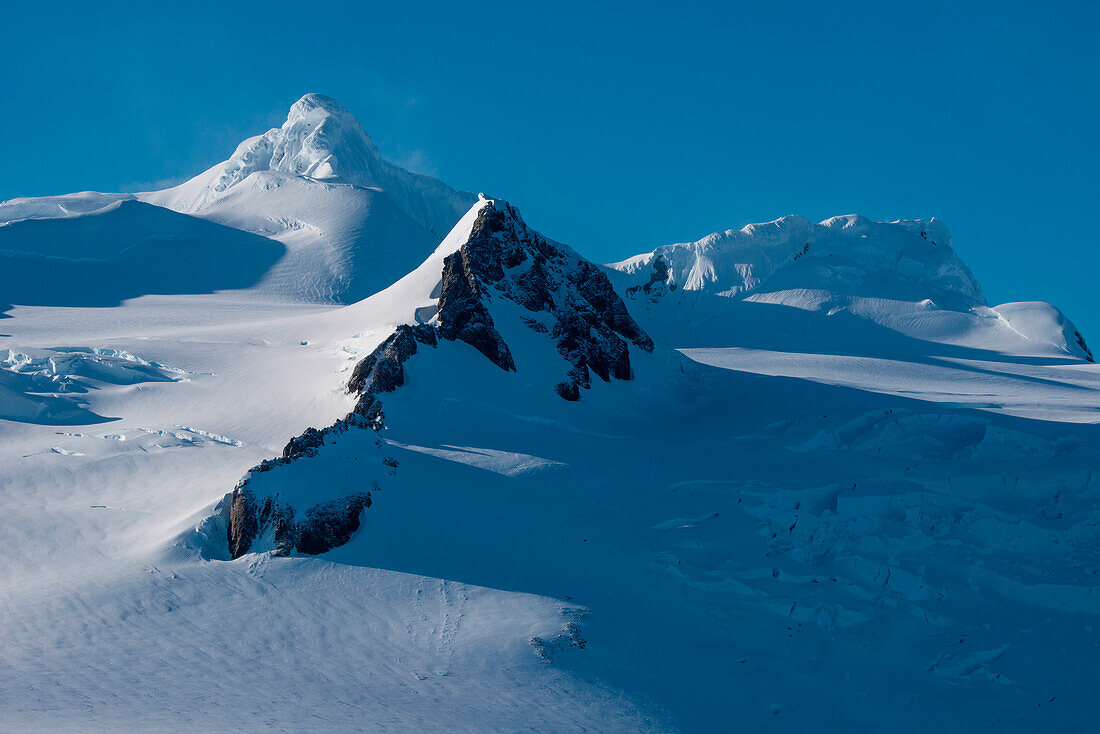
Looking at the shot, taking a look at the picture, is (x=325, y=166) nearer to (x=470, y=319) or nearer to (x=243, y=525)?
(x=470, y=319)

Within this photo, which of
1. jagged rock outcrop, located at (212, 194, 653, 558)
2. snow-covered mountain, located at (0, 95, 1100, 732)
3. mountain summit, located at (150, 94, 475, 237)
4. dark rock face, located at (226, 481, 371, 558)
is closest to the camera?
snow-covered mountain, located at (0, 95, 1100, 732)

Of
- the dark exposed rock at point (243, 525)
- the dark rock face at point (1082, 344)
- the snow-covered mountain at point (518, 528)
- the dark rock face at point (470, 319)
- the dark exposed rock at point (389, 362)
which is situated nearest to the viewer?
the snow-covered mountain at point (518, 528)

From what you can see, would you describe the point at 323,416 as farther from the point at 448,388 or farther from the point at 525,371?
the point at 525,371

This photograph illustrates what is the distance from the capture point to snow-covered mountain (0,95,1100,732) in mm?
17516

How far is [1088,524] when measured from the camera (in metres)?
24.7

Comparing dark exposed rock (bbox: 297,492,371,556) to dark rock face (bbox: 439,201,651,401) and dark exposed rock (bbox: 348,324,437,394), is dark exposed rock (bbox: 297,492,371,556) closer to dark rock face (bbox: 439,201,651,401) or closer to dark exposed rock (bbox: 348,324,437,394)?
dark exposed rock (bbox: 348,324,437,394)

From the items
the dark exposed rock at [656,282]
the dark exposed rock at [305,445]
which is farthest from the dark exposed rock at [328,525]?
the dark exposed rock at [656,282]

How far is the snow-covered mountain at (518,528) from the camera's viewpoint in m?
17.5

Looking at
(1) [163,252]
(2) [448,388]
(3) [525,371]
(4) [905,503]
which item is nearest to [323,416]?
(2) [448,388]

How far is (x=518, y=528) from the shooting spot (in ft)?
78.4

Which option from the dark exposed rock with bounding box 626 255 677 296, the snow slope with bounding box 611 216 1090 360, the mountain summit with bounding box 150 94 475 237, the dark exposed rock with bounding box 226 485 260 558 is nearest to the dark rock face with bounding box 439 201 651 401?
the dark exposed rock with bounding box 226 485 260 558

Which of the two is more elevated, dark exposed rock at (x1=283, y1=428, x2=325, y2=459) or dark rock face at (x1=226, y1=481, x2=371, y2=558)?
dark exposed rock at (x1=283, y1=428, x2=325, y2=459)

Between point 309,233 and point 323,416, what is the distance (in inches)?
2161

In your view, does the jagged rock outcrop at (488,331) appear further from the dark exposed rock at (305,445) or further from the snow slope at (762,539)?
the snow slope at (762,539)
